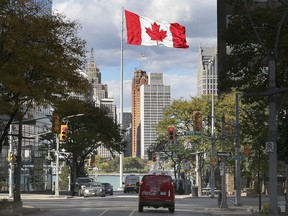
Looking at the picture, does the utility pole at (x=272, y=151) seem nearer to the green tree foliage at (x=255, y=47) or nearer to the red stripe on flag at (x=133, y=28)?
the green tree foliage at (x=255, y=47)

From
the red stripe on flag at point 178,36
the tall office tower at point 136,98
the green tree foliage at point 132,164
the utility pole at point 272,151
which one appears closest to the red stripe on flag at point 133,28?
the red stripe on flag at point 178,36

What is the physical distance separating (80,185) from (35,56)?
1555 inches

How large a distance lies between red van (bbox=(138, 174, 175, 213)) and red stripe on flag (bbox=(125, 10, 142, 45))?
859 cm

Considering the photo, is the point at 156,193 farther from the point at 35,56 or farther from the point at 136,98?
the point at 136,98

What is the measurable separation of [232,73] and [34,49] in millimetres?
10363

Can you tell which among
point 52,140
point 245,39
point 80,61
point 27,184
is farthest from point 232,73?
point 27,184

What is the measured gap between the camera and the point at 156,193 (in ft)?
113

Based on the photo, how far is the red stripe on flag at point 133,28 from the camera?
37906 mm

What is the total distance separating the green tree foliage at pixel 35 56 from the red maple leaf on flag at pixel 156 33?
6981 mm

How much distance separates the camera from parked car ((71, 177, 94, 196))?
6619cm

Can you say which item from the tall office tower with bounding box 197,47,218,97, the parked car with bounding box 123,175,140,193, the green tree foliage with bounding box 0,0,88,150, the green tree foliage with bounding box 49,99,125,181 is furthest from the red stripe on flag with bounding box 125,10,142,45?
the tall office tower with bounding box 197,47,218,97

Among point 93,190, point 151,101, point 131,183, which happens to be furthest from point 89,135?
point 151,101

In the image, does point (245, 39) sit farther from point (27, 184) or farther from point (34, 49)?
point (27, 184)

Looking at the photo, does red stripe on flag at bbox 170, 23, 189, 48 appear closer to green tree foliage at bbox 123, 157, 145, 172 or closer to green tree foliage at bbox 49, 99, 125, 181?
green tree foliage at bbox 49, 99, 125, 181
